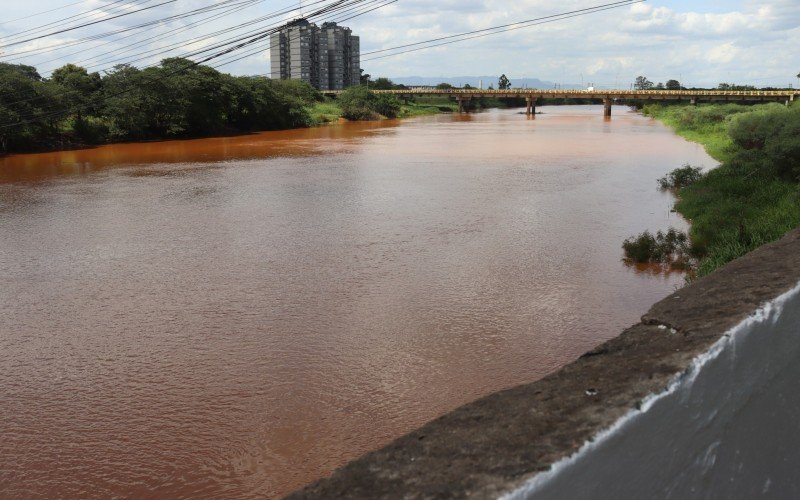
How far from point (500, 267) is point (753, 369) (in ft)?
32.8

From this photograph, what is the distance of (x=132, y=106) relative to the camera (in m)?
37.3

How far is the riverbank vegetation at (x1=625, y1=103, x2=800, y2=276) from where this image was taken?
10.6 m

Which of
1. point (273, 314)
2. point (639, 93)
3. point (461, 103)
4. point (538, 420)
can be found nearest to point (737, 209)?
point (273, 314)

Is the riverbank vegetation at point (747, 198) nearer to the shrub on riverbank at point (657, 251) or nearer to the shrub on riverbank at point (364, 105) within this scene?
the shrub on riverbank at point (657, 251)

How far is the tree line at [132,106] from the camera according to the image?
3145 cm

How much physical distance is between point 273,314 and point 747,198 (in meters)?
10.1

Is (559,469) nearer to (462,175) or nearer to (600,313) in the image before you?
(600,313)

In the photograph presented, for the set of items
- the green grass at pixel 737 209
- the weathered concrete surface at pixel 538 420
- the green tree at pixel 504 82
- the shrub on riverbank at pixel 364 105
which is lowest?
the green grass at pixel 737 209

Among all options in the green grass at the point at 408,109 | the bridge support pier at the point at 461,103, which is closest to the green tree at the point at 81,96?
the green grass at the point at 408,109

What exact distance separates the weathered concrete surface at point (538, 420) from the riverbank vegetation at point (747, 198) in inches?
330

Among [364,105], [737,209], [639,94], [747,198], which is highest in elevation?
[639,94]

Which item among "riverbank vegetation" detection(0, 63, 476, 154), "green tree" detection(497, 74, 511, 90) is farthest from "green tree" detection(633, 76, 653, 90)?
"riverbank vegetation" detection(0, 63, 476, 154)

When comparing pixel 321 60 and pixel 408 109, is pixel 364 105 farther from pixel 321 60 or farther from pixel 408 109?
pixel 321 60

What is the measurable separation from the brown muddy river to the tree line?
12.7 meters
